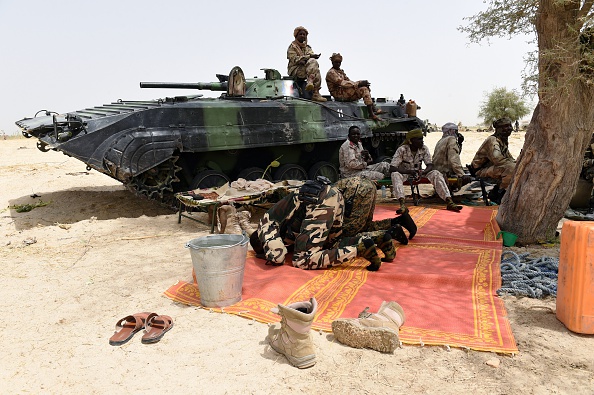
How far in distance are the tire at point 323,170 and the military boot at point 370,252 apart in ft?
18.5

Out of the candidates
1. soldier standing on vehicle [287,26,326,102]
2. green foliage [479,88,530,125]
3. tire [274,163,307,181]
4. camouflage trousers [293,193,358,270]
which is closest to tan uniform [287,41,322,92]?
soldier standing on vehicle [287,26,326,102]

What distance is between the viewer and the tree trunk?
5191mm

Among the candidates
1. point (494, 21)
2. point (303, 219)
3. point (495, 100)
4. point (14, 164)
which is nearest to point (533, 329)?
point (303, 219)

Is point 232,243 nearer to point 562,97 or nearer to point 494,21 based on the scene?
point 562,97

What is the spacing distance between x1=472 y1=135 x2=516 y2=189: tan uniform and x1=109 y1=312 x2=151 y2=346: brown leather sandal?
20.4 feet

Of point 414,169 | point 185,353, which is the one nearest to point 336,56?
point 414,169

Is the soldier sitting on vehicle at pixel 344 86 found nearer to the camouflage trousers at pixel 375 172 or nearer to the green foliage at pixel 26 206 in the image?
the camouflage trousers at pixel 375 172

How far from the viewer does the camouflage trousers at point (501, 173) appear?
7.88 meters

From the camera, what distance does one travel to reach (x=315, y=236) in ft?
15.9

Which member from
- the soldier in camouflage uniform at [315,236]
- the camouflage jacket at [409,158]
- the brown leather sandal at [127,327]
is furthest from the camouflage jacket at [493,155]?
the brown leather sandal at [127,327]

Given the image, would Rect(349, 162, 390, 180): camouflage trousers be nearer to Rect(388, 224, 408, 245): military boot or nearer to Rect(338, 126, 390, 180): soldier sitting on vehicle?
Rect(338, 126, 390, 180): soldier sitting on vehicle

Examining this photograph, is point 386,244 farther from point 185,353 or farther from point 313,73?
point 313,73

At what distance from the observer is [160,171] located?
8141mm

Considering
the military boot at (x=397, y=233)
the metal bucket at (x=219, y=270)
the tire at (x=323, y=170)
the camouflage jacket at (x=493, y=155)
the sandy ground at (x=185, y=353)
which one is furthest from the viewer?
the tire at (x=323, y=170)
